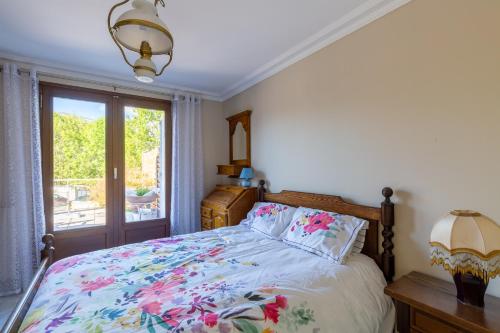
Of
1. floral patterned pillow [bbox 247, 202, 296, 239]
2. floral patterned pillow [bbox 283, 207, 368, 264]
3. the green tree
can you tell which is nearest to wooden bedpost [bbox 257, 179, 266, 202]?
floral patterned pillow [bbox 247, 202, 296, 239]

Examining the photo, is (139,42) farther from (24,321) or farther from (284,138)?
(284,138)

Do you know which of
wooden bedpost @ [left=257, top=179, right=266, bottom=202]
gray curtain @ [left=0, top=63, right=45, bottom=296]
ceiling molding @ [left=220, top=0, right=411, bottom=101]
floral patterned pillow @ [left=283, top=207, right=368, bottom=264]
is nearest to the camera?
floral patterned pillow @ [left=283, top=207, right=368, bottom=264]

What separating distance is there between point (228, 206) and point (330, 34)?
84.3 inches

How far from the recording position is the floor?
217 cm

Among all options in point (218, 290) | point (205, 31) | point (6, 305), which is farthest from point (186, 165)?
point (218, 290)

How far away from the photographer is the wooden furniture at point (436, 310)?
1097mm

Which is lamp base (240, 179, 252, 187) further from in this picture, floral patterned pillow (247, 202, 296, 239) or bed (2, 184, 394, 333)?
bed (2, 184, 394, 333)

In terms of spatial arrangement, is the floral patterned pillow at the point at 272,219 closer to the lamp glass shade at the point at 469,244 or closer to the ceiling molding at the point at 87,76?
the lamp glass shade at the point at 469,244

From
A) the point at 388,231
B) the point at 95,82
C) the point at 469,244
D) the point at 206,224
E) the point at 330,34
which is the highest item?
the point at 330,34

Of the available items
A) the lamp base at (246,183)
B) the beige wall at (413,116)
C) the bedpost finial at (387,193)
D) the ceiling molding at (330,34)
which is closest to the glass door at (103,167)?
the lamp base at (246,183)

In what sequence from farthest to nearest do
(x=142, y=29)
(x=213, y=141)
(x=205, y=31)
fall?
(x=213, y=141) → (x=205, y=31) → (x=142, y=29)

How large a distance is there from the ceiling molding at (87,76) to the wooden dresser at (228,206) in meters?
1.72

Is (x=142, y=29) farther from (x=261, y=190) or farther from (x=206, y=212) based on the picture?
(x=206, y=212)

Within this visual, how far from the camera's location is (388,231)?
67.5 inches
